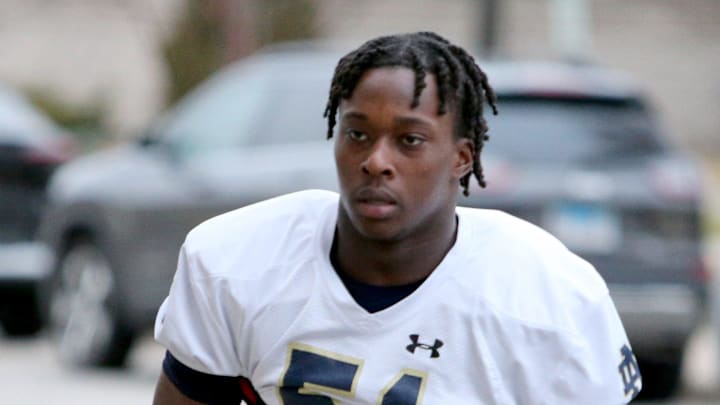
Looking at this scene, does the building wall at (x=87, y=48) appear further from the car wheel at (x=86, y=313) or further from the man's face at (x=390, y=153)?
the man's face at (x=390, y=153)

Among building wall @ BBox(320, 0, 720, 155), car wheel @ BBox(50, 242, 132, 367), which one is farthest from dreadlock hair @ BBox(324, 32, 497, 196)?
building wall @ BBox(320, 0, 720, 155)

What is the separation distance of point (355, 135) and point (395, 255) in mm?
238

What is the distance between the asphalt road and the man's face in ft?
19.7

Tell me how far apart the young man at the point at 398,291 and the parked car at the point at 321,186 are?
5.06 metres

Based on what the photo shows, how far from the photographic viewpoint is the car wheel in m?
10.1

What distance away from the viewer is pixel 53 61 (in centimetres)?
3234

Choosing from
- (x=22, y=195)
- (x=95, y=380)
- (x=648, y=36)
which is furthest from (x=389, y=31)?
(x=95, y=380)

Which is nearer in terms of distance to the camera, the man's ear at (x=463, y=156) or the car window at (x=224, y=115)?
the man's ear at (x=463, y=156)

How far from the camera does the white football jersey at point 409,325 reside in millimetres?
3139

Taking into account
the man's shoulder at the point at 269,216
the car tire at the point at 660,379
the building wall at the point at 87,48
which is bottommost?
the building wall at the point at 87,48

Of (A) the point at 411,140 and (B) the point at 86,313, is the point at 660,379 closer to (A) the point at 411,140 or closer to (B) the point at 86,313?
(B) the point at 86,313

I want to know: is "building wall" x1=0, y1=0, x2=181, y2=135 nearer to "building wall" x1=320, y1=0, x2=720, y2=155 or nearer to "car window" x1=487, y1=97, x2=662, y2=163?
"building wall" x1=320, y1=0, x2=720, y2=155

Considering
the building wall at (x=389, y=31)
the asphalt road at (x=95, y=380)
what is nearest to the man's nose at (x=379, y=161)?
the asphalt road at (x=95, y=380)

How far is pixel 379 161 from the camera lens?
10.3ft
